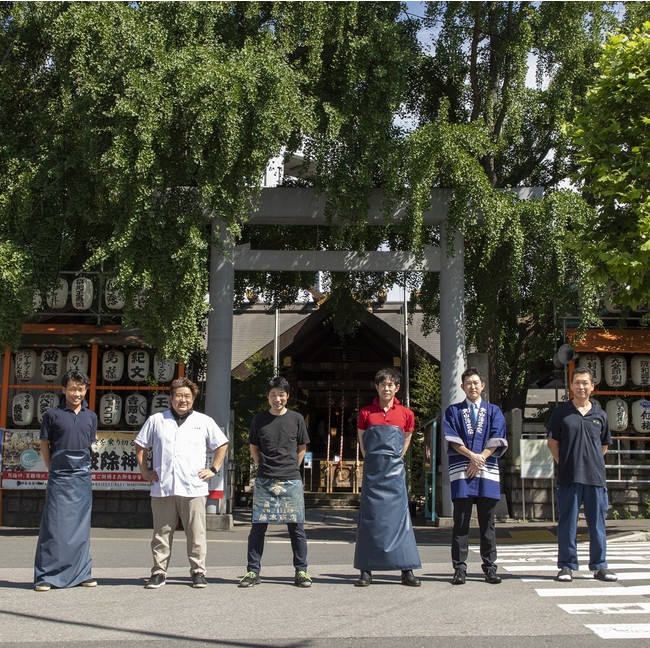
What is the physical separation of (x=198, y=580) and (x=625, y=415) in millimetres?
10895

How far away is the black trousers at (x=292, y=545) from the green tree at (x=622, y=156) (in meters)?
5.52

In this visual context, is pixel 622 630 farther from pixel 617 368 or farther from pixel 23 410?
pixel 23 410

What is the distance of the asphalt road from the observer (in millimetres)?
5105

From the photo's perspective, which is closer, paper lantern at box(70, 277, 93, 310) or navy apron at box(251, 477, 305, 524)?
navy apron at box(251, 477, 305, 524)

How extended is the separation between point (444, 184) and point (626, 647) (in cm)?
1124

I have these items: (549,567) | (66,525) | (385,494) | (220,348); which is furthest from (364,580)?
(220,348)

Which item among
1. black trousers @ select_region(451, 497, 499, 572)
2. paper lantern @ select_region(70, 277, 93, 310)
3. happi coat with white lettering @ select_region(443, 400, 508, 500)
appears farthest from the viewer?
paper lantern @ select_region(70, 277, 93, 310)

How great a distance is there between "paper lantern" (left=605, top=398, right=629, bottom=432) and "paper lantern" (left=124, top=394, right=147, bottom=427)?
8.15 m

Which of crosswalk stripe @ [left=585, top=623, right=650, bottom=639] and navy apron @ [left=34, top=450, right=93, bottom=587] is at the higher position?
navy apron @ [left=34, top=450, right=93, bottom=587]

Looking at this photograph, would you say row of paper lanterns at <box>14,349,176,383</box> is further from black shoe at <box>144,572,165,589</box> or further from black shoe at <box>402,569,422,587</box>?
black shoe at <box>402,569,422,587</box>

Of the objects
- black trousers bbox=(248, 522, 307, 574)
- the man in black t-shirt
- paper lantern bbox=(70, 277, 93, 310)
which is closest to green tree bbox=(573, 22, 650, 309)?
the man in black t-shirt

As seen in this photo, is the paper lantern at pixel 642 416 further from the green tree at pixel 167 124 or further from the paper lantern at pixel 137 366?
the paper lantern at pixel 137 366

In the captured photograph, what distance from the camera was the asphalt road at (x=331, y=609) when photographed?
511 cm

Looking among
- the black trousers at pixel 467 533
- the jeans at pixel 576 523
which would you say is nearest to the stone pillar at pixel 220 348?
the black trousers at pixel 467 533
